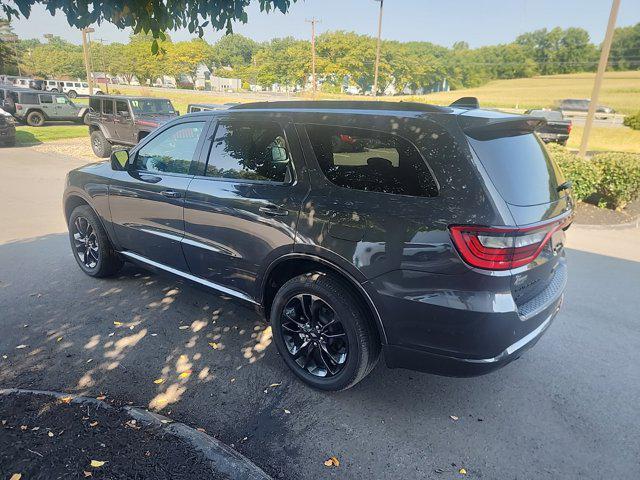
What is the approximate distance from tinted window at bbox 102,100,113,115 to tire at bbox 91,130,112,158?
718 mm

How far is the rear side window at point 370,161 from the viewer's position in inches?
96.9

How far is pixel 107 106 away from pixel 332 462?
13.9 m

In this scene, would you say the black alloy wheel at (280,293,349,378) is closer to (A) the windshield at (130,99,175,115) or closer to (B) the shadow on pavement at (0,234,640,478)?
(B) the shadow on pavement at (0,234,640,478)

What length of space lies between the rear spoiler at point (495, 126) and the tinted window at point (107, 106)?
13267 millimetres

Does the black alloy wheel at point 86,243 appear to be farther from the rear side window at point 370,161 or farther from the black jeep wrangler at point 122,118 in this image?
the black jeep wrangler at point 122,118

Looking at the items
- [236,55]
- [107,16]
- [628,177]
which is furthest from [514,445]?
[236,55]

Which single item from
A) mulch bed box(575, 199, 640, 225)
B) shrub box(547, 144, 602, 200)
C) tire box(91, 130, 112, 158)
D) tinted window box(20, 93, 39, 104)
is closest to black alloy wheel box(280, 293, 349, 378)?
mulch bed box(575, 199, 640, 225)

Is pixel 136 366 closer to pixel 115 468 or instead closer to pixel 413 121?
pixel 115 468

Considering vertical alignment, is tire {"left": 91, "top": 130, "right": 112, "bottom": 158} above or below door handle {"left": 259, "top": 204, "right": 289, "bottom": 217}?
below

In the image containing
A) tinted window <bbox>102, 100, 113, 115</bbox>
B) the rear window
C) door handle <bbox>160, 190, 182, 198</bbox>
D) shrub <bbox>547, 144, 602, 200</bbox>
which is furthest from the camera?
tinted window <bbox>102, 100, 113, 115</bbox>

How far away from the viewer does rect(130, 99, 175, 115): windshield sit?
13.1 metres

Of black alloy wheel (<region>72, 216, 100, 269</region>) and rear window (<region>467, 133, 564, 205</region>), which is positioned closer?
rear window (<region>467, 133, 564, 205</region>)

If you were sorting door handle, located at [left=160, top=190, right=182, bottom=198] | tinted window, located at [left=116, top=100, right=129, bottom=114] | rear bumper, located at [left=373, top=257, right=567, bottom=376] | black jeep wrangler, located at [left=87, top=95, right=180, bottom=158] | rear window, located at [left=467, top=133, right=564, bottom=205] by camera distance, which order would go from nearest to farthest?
1. rear bumper, located at [left=373, top=257, right=567, bottom=376]
2. rear window, located at [left=467, top=133, right=564, bottom=205]
3. door handle, located at [left=160, top=190, right=182, bottom=198]
4. black jeep wrangler, located at [left=87, top=95, right=180, bottom=158]
5. tinted window, located at [left=116, top=100, right=129, bottom=114]

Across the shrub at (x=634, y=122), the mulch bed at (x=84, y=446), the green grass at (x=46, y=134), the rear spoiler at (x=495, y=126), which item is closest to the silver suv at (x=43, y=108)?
the green grass at (x=46, y=134)
